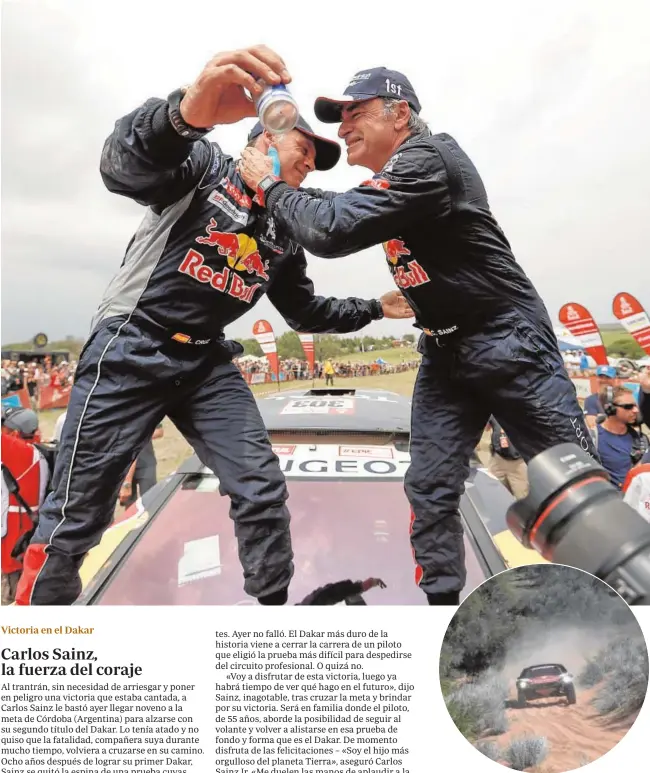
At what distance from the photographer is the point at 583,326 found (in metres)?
1.13

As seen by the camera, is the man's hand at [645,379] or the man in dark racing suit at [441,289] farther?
the man's hand at [645,379]

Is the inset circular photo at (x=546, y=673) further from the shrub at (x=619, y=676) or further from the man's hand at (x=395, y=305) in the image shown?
the man's hand at (x=395, y=305)

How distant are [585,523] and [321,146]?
75 cm

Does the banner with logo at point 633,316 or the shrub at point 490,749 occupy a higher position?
the banner with logo at point 633,316

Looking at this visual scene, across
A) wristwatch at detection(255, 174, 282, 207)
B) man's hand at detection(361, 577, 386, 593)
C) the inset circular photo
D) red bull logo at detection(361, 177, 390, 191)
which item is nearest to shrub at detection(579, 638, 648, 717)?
the inset circular photo

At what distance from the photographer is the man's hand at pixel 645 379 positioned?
3.96 ft

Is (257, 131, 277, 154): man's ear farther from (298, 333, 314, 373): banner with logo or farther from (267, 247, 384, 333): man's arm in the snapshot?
(298, 333, 314, 373): banner with logo

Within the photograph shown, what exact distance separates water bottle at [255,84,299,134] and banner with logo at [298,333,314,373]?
60 centimetres

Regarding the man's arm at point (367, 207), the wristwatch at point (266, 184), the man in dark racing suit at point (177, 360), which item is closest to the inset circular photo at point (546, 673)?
the man in dark racing suit at point (177, 360)

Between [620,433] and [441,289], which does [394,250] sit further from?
[620,433]

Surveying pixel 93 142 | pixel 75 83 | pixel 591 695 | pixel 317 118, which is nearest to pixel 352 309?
pixel 317 118

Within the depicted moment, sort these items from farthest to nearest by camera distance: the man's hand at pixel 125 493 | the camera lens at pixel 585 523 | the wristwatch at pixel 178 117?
1. the man's hand at pixel 125 493
2. the wristwatch at pixel 178 117
3. the camera lens at pixel 585 523

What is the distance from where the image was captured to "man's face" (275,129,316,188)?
928 millimetres

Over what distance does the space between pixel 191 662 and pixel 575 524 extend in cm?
69
